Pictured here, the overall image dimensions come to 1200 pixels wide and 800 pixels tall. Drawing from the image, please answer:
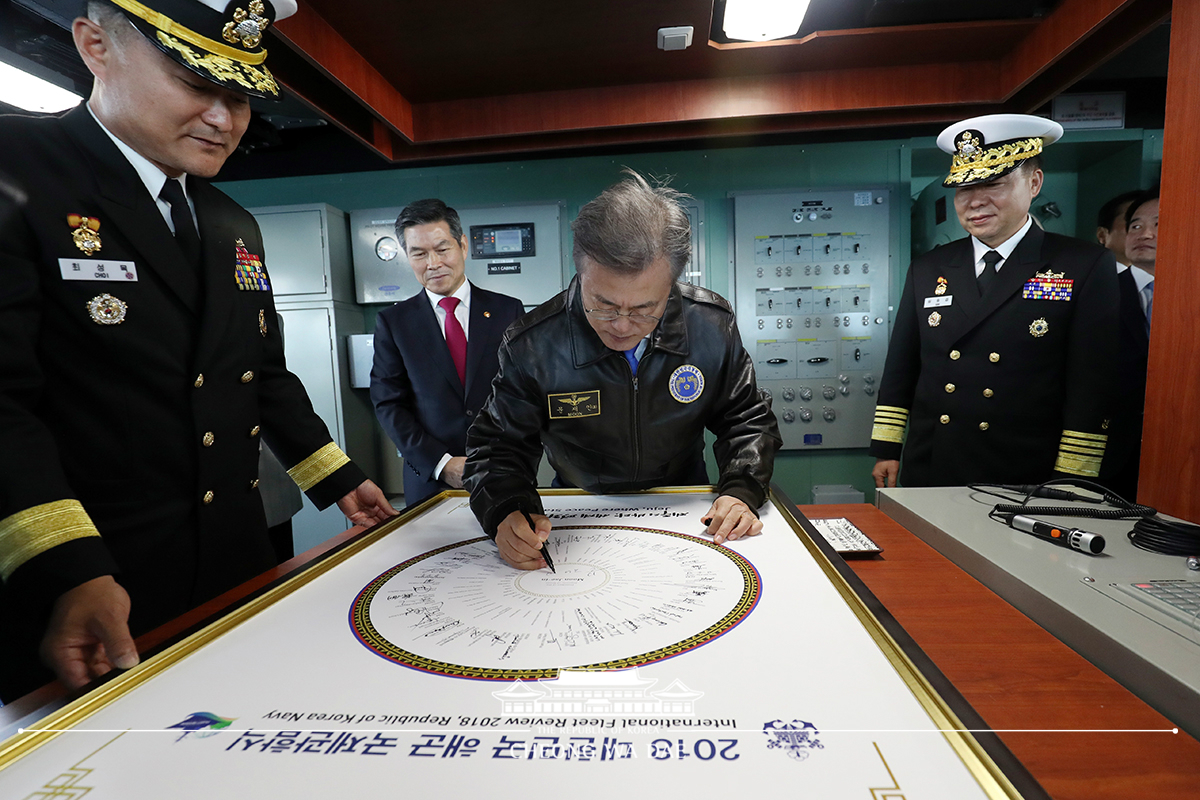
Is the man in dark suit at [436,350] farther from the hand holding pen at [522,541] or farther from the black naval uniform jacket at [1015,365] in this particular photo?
the black naval uniform jacket at [1015,365]

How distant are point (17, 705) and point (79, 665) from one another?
51 mm

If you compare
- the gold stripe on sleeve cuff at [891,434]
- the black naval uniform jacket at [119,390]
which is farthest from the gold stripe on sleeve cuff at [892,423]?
the black naval uniform jacket at [119,390]

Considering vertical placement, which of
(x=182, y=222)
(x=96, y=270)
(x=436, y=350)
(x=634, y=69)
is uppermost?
(x=634, y=69)

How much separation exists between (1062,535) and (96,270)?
1513 mm

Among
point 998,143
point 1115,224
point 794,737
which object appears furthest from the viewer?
point 1115,224

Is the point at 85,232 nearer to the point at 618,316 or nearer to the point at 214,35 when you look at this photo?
the point at 214,35

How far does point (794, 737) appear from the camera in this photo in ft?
1.30

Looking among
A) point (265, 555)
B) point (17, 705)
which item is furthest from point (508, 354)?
point (17, 705)

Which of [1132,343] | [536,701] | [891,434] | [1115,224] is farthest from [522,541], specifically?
[1115,224]

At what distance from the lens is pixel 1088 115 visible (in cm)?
220

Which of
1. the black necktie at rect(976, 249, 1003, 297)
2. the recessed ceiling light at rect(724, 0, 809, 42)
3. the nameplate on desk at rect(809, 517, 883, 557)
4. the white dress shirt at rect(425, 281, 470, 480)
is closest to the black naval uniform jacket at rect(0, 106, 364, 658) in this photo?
the white dress shirt at rect(425, 281, 470, 480)

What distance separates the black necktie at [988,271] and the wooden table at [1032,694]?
127 cm

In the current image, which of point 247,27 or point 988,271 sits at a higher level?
point 247,27

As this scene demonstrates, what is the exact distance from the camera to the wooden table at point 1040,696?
407 mm
